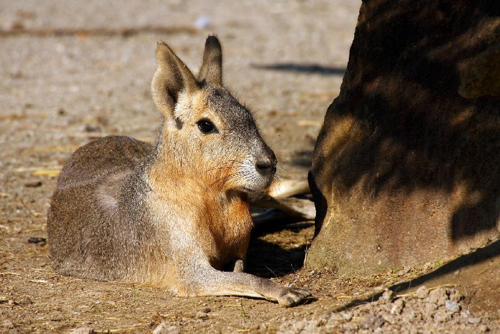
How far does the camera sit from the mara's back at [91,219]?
4.57 meters

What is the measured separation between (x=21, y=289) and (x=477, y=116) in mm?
2660

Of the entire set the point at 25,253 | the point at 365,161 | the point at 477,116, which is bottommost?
the point at 25,253

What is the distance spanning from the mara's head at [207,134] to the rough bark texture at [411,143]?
0.53 metres

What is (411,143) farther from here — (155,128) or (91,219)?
(155,128)

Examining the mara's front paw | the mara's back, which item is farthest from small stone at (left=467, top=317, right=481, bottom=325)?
the mara's back

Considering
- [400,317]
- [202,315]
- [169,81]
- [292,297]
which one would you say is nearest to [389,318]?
[400,317]

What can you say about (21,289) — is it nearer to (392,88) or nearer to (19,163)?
(392,88)

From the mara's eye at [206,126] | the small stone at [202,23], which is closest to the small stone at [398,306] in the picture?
the mara's eye at [206,126]

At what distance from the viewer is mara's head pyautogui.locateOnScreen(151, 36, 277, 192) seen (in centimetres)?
402

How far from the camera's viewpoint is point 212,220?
4164 millimetres

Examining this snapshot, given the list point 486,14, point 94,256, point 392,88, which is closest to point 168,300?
point 94,256

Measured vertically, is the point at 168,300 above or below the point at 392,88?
below

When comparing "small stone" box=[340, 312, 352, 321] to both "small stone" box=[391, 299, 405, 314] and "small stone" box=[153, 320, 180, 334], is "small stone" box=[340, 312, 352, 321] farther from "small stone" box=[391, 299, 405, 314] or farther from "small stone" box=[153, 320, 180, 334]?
"small stone" box=[153, 320, 180, 334]

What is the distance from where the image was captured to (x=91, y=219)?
472cm
